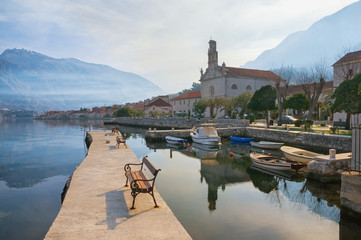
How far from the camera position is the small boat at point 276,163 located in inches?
663

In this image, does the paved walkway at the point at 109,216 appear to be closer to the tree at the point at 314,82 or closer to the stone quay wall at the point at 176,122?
the tree at the point at 314,82

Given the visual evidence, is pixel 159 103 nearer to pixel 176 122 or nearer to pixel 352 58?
pixel 176 122

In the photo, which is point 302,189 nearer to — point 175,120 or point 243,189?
point 243,189

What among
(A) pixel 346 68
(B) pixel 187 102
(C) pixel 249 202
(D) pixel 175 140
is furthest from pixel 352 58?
(B) pixel 187 102

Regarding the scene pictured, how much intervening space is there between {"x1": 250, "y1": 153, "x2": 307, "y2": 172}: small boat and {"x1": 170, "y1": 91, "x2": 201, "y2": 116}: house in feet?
215

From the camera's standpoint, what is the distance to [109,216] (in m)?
7.21

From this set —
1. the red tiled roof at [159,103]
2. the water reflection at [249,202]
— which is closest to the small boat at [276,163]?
the water reflection at [249,202]

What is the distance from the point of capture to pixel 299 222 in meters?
10.0

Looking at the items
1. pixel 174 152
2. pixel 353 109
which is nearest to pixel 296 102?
pixel 353 109

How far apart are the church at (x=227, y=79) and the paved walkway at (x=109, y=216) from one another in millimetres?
62051

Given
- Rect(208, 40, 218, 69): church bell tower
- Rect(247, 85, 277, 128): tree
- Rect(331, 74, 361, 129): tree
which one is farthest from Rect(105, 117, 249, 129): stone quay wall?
Rect(208, 40, 218, 69): church bell tower

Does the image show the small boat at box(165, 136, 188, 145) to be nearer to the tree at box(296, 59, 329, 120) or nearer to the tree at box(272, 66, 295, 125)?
the tree at box(272, 66, 295, 125)

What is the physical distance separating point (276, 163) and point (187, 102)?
73.7 meters

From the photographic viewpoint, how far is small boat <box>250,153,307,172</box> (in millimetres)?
16844
